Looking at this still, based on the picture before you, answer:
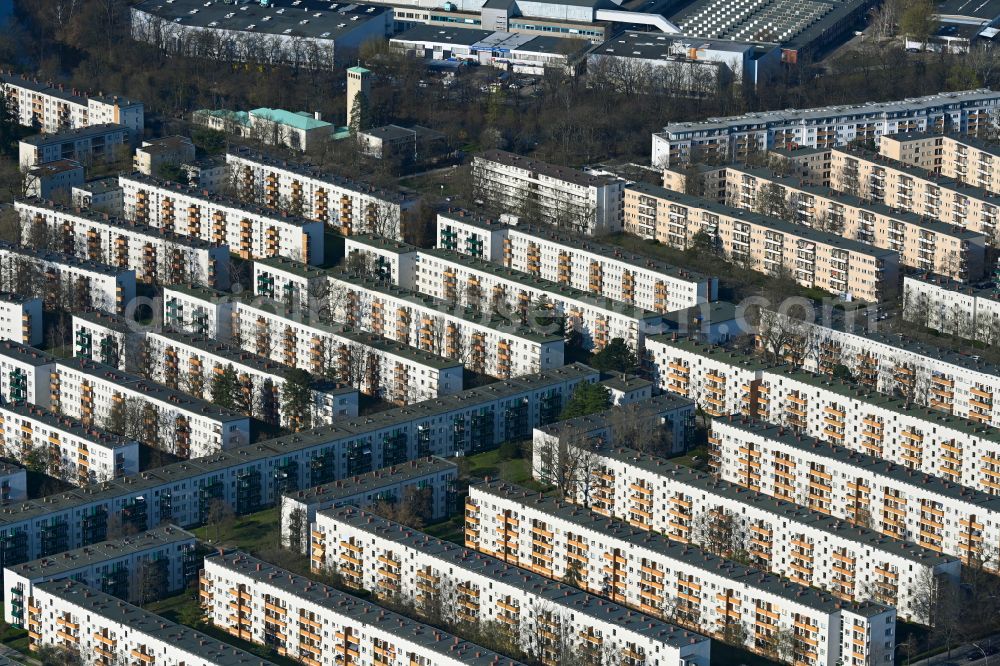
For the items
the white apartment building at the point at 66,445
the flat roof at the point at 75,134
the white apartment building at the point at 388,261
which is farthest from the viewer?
the flat roof at the point at 75,134

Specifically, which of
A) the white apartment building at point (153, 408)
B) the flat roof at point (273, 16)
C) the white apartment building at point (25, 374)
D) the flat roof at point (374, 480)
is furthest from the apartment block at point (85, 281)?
the flat roof at point (273, 16)

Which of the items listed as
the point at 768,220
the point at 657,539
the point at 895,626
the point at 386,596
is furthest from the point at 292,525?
the point at 768,220

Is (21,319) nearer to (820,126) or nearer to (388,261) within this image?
(388,261)

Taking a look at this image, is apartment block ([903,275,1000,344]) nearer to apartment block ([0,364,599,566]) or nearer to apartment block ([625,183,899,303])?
apartment block ([625,183,899,303])

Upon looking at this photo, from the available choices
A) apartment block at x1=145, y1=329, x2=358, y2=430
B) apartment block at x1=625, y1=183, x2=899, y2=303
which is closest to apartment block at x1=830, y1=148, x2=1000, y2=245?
apartment block at x1=625, y1=183, x2=899, y2=303

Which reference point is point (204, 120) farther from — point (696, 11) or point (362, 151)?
point (696, 11)

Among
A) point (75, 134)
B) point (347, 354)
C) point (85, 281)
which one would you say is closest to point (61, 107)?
point (75, 134)

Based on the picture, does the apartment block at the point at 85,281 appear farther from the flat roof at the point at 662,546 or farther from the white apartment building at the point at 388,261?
the flat roof at the point at 662,546
